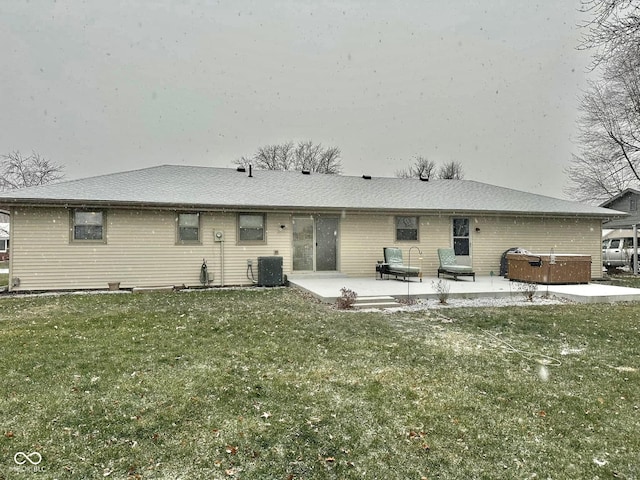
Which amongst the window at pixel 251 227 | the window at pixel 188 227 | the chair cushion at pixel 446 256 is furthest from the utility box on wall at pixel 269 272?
the chair cushion at pixel 446 256

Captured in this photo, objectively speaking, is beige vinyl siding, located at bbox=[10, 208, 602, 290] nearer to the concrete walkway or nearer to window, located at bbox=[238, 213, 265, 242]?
window, located at bbox=[238, 213, 265, 242]

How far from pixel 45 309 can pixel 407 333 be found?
278 inches

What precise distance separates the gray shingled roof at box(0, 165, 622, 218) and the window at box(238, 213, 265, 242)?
0.53m

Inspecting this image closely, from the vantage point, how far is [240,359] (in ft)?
15.0

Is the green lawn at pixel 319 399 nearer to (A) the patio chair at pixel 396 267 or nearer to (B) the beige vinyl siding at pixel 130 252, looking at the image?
(B) the beige vinyl siding at pixel 130 252

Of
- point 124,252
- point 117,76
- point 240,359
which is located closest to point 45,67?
point 117,76

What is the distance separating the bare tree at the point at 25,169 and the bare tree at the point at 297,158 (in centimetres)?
1590

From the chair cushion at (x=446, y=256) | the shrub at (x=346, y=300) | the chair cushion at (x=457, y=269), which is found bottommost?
the shrub at (x=346, y=300)

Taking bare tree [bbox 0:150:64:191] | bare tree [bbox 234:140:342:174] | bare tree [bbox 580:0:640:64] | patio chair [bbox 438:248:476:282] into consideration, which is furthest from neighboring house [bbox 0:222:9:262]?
bare tree [bbox 580:0:640:64]

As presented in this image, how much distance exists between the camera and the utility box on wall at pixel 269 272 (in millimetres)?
11469

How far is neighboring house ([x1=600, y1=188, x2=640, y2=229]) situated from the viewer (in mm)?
19594

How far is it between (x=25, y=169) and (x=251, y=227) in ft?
102

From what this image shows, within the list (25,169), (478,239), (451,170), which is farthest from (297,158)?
(478,239)

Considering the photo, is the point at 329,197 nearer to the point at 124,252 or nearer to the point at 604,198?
the point at 124,252
